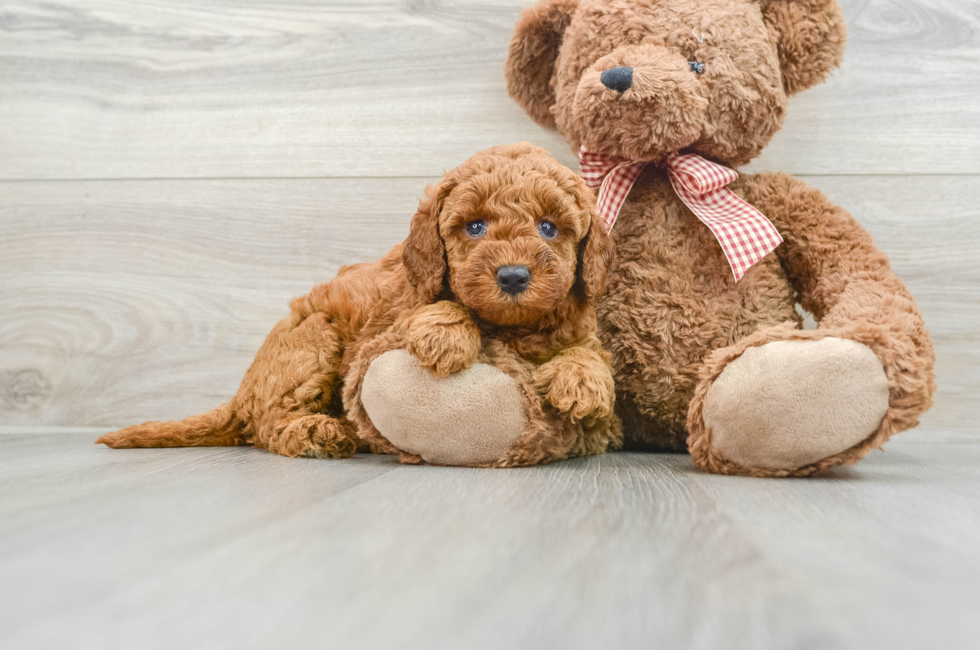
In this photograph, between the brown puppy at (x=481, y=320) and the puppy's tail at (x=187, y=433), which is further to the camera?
the puppy's tail at (x=187, y=433)

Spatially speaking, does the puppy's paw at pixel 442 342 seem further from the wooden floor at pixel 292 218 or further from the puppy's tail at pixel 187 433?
the puppy's tail at pixel 187 433

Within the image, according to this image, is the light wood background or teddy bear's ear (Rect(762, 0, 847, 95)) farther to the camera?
the light wood background

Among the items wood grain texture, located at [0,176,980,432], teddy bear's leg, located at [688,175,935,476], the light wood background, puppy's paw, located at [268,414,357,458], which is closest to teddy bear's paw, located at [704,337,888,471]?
teddy bear's leg, located at [688,175,935,476]

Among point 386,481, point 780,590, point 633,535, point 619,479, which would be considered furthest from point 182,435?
point 780,590

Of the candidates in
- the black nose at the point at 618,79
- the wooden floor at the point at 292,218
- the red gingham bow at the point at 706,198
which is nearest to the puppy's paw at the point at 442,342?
the wooden floor at the point at 292,218

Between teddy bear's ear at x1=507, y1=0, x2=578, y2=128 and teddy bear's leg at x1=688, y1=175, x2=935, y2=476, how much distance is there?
526mm

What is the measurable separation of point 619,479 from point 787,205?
0.49 metres

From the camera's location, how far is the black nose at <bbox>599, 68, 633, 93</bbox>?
2.85 feet

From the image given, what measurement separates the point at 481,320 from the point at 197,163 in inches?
30.8

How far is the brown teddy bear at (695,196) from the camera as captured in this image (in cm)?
89

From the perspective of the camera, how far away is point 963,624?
35cm

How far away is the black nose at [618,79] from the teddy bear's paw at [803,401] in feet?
1.20

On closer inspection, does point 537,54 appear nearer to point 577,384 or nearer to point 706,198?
point 706,198

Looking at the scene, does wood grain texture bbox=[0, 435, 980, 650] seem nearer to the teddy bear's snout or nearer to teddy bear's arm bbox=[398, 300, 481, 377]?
teddy bear's arm bbox=[398, 300, 481, 377]
